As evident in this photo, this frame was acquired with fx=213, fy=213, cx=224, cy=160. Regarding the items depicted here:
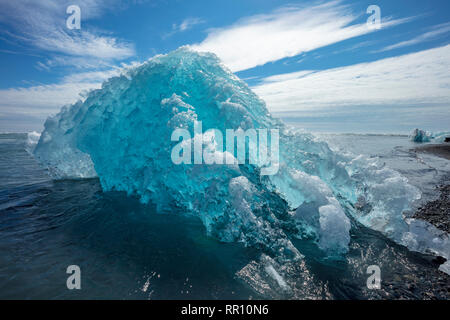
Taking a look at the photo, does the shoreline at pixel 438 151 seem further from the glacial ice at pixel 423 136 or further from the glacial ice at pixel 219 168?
the glacial ice at pixel 219 168

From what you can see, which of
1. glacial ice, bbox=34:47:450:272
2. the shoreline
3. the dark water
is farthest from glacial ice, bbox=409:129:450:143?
the dark water

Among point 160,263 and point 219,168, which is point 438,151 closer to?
point 219,168

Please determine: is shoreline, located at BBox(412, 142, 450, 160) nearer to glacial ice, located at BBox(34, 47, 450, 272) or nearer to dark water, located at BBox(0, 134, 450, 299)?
glacial ice, located at BBox(34, 47, 450, 272)

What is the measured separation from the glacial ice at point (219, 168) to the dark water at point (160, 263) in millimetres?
447

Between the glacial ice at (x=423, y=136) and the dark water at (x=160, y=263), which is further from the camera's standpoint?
the glacial ice at (x=423, y=136)

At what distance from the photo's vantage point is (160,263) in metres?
4.25

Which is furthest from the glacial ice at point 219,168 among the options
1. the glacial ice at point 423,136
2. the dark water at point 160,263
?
the glacial ice at point 423,136

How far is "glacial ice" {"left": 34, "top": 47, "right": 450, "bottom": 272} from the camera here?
4.98 meters

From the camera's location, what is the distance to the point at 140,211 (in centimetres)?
682

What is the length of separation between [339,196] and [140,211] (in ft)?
20.7

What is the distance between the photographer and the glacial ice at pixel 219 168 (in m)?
4.98

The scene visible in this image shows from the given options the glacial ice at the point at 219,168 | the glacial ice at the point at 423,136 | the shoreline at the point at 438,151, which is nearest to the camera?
the glacial ice at the point at 219,168

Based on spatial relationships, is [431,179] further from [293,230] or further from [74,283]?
[74,283]

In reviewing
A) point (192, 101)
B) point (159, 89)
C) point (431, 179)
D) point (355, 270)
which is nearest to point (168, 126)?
point (192, 101)
